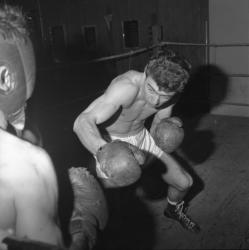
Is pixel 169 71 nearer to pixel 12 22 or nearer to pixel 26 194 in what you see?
pixel 12 22

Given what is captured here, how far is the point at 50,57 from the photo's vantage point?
21.9 ft

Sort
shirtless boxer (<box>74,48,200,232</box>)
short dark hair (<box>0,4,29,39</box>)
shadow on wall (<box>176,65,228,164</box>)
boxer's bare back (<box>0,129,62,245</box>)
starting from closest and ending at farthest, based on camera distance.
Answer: boxer's bare back (<box>0,129,62,245</box>), short dark hair (<box>0,4,29,39</box>), shirtless boxer (<box>74,48,200,232</box>), shadow on wall (<box>176,65,228,164</box>)

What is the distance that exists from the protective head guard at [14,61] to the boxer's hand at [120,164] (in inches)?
18.5

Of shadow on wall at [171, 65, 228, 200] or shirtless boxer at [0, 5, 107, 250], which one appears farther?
shadow on wall at [171, 65, 228, 200]

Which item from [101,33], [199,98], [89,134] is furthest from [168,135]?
[101,33]

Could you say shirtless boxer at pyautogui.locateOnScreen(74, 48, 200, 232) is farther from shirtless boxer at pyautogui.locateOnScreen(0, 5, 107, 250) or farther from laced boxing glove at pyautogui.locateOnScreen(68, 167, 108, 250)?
shirtless boxer at pyautogui.locateOnScreen(0, 5, 107, 250)

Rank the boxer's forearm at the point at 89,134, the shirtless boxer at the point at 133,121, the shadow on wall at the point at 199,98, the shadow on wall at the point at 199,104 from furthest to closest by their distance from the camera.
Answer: the shadow on wall at the point at 199,98 < the shadow on wall at the point at 199,104 < the boxer's forearm at the point at 89,134 < the shirtless boxer at the point at 133,121

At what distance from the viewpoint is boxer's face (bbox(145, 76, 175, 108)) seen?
5.72ft

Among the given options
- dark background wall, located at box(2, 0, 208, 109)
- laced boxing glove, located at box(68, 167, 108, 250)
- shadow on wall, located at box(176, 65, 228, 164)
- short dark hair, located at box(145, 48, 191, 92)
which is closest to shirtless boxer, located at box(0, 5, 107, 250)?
laced boxing glove, located at box(68, 167, 108, 250)

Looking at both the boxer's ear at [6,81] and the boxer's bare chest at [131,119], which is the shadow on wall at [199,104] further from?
the boxer's ear at [6,81]

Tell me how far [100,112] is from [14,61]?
0.90 meters

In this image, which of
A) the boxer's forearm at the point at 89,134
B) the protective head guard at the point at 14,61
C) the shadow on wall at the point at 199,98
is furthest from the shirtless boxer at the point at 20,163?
the shadow on wall at the point at 199,98

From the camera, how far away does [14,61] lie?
2.78 ft

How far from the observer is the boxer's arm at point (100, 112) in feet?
5.18
